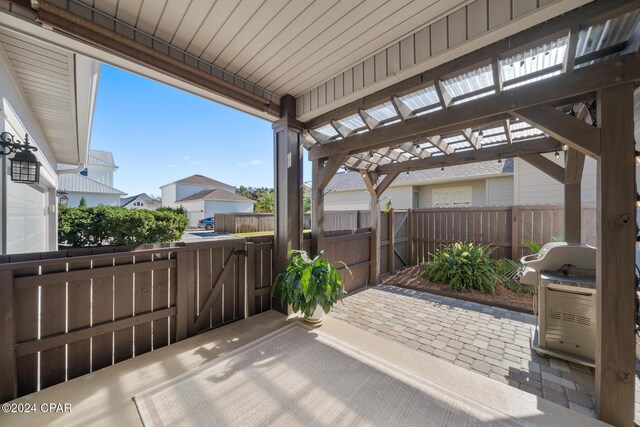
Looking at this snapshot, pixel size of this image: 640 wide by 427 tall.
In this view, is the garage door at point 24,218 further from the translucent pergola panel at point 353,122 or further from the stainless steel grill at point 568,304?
the stainless steel grill at point 568,304

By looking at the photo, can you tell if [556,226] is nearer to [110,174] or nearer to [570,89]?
[570,89]

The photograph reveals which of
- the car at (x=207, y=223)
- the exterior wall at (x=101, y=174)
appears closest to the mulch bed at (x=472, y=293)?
the car at (x=207, y=223)

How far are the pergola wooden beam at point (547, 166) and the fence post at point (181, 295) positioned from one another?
205 inches

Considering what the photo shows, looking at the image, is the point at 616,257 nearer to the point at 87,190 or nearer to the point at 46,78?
the point at 46,78

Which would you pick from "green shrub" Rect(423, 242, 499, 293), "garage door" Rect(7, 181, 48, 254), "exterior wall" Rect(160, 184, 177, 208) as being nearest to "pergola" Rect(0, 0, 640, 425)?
"green shrub" Rect(423, 242, 499, 293)

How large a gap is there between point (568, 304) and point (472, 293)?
2281 millimetres

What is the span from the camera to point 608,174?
172 centimetres

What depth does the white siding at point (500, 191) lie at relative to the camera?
8.23 m

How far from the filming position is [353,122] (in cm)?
359

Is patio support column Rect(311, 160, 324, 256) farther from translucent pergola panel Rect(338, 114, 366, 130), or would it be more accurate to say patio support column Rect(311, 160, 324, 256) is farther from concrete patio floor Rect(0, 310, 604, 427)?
concrete patio floor Rect(0, 310, 604, 427)

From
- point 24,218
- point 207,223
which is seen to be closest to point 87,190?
point 207,223

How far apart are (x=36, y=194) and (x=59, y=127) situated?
1226mm

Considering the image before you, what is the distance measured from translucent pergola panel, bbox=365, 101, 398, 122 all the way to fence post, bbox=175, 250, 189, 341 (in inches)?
115

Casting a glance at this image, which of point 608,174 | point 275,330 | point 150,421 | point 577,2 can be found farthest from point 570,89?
point 150,421
